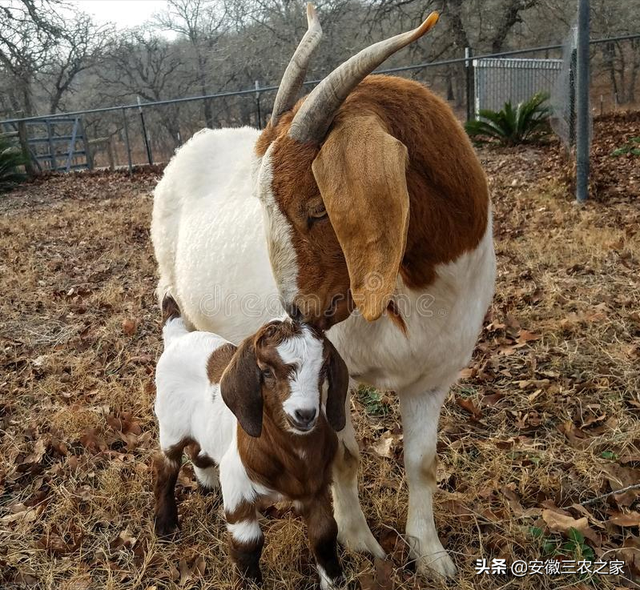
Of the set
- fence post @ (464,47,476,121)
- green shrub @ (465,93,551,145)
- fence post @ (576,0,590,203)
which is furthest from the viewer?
fence post @ (464,47,476,121)

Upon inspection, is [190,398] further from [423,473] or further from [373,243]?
[373,243]

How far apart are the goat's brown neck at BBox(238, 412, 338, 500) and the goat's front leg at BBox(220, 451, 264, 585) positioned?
66mm

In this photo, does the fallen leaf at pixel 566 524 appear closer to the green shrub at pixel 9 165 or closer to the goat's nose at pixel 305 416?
the goat's nose at pixel 305 416

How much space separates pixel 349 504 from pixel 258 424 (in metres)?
0.90

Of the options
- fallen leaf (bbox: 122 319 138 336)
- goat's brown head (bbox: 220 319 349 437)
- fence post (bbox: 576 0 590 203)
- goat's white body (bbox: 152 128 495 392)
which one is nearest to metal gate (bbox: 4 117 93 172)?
fallen leaf (bbox: 122 319 138 336)

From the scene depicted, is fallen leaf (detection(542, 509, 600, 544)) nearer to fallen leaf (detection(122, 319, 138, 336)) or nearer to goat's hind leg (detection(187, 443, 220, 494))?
goat's hind leg (detection(187, 443, 220, 494))

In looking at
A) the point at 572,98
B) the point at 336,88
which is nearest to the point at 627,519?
the point at 336,88

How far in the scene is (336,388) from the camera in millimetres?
1958

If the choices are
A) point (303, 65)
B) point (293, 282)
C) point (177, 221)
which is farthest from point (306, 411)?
point (177, 221)

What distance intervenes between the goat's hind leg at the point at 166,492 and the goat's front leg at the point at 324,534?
79cm

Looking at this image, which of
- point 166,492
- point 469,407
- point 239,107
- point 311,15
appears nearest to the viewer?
point 311,15

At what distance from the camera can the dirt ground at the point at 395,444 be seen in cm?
245

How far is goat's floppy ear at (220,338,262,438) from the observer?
1891mm

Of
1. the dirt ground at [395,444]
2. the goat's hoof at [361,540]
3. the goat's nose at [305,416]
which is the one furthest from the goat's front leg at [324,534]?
the goat's nose at [305,416]
